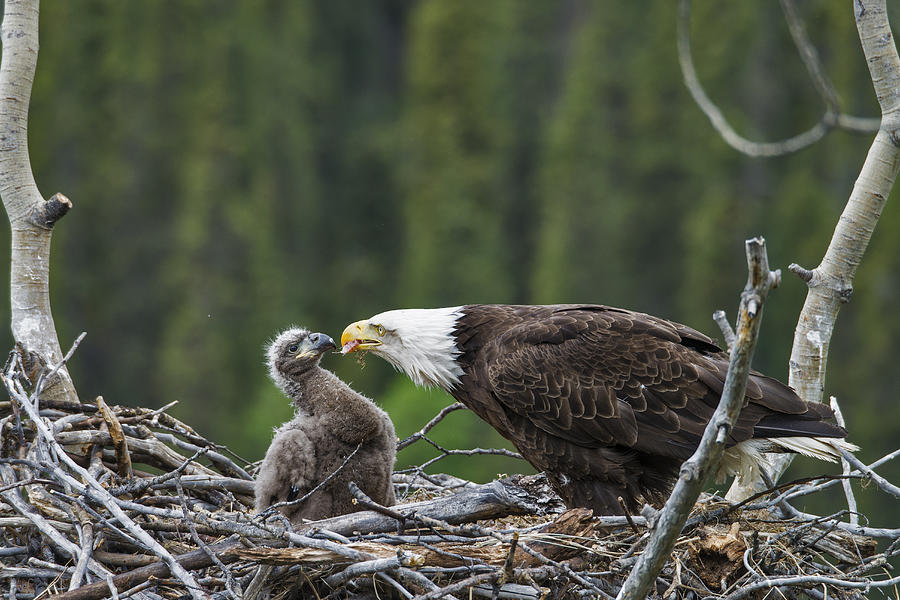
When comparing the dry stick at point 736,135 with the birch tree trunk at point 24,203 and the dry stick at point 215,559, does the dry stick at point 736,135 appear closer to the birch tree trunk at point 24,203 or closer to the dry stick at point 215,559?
the dry stick at point 215,559

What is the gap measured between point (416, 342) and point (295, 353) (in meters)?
0.58

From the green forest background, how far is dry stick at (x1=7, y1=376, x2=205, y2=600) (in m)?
13.0

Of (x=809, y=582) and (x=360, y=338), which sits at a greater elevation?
(x=360, y=338)

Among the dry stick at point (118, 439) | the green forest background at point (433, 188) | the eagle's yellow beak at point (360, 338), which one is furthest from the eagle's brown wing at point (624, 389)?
the green forest background at point (433, 188)

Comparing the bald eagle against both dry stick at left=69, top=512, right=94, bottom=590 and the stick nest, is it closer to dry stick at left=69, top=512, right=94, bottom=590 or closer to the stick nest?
the stick nest

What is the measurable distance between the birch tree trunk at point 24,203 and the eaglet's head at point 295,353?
3.18ft

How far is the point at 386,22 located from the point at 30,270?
30.7 m

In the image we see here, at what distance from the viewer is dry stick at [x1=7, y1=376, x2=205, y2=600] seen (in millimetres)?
3971

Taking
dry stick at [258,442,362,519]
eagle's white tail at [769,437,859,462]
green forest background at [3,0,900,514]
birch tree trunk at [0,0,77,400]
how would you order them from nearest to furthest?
dry stick at [258,442,362,519] < eagle's white tail at [769,437,859,462] < birch tree trunk at [0,0,77,400] < green forest background at [3,0,900,514]

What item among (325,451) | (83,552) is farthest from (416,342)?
(83,552)

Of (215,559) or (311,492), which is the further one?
(311,492)

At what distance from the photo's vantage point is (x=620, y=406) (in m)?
4.99

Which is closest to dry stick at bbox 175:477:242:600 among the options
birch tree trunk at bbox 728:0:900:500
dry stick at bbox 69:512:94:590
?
dry stick at bbox 69:512:94:590

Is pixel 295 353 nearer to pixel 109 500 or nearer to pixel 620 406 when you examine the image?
pixel 109 500
